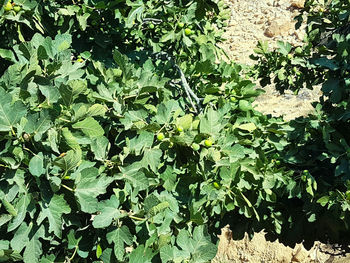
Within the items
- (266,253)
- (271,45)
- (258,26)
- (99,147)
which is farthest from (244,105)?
(258,26)

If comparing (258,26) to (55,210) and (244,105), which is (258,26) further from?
(55,210)

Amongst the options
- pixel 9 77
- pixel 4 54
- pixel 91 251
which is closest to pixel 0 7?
pixel 4 54

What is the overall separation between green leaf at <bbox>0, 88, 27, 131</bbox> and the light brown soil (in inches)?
160

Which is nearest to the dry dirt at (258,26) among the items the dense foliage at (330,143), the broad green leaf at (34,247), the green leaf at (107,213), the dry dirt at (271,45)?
the dry dirt at (271,45)

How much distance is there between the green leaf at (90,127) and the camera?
1.67m

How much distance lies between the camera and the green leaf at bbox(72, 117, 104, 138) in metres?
1.67

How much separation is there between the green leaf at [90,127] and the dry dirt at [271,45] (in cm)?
391

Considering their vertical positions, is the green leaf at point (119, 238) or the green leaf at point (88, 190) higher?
the green leaf at point (88, 190)

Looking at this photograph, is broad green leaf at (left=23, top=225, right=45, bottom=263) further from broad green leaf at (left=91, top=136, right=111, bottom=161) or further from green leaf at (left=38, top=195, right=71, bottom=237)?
broad green leaf at (left=91, top=136, right=111, bottom=161)

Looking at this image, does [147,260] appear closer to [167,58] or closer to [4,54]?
[4,54]

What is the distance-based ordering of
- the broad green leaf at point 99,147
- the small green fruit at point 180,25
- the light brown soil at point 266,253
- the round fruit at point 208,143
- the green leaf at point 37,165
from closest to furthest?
the green leaf at point 37,165, the broad green leaf at point 99,147, the round fruit at point 208,143, the small green fruit at point 180,25, the light brown soil at point 266,253

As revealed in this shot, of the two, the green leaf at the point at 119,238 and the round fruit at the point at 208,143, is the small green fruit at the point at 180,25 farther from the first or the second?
the green leaf at the point at 119,238

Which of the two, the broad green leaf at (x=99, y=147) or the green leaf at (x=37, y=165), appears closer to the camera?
the green leaf at (x=37, y=165)

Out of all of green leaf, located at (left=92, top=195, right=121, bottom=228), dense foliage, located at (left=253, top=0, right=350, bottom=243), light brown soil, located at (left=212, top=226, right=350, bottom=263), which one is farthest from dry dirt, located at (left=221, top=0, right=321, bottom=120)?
green leaf, located at (left=92, top=195, right=121, bottom=228)
